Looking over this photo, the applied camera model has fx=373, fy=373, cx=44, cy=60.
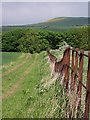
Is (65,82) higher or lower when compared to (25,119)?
higher

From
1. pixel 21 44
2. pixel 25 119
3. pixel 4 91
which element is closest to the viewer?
pixel 25 119

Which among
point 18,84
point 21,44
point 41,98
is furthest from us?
point 21,44

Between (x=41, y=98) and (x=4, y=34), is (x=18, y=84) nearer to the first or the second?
(x=41, y=98)

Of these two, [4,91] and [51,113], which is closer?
[51,113]

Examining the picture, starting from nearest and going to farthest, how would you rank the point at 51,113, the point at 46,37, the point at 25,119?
the point at 51,113 → the point at 25,119 → the point at 46,37

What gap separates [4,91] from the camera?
47.5ft

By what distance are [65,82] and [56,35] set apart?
142 feet

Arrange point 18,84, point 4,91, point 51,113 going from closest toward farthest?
point 51,113 → point 4,91 → point 18,84

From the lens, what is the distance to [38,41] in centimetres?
5206

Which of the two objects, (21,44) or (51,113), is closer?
(51,113)

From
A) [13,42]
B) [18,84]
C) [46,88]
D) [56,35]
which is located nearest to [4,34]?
[13,42]

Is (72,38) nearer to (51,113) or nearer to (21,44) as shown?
(21,44)

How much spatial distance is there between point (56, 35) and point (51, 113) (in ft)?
146

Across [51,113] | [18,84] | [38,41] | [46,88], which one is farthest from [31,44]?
[51,113]
